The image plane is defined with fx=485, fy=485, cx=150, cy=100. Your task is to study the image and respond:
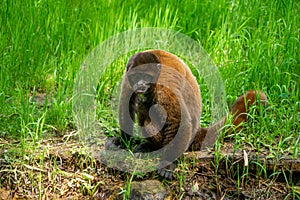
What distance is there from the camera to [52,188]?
380 cm

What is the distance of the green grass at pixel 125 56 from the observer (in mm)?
4297

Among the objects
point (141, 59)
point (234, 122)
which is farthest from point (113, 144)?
point (234, 122)

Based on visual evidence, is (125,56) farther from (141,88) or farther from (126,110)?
(141,88)

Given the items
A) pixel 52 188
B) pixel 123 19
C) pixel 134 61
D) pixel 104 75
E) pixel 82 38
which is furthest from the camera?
pixel 123 19

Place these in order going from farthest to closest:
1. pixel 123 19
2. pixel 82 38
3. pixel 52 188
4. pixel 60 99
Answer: pixel 123 19
pixel 82 38
pixel 60 99
pixel 52 188

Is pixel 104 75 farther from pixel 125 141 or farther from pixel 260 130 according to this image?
pixel 260 130

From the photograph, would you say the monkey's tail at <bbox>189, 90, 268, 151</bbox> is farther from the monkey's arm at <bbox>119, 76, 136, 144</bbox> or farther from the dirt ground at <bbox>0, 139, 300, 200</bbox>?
the monkey's arm at <bbox>119, 76, 136, 144</bbox>

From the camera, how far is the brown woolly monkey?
11.7ft

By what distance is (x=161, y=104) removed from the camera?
144 inches

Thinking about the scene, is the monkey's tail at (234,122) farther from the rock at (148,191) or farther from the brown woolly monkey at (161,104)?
the rock at (148,191)

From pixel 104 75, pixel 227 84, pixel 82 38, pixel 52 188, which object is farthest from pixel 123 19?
pixel 52 188

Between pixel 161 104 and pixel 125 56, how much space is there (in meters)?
1.51

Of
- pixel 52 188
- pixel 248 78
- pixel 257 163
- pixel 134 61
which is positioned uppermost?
pixel 134 61

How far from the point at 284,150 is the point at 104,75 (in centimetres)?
190
